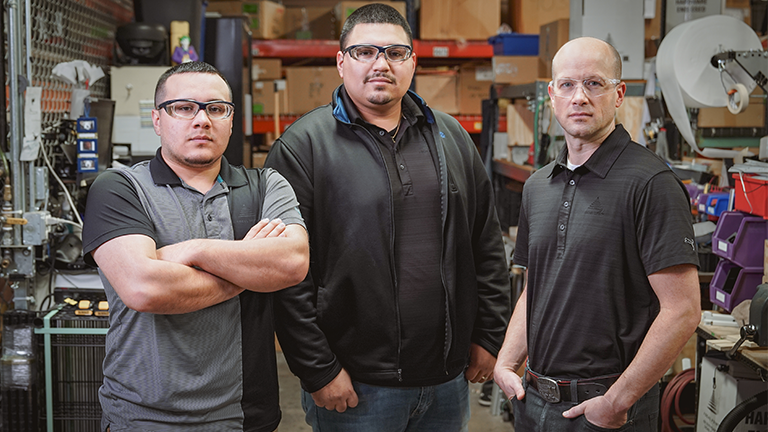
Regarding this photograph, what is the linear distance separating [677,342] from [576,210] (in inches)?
14.8

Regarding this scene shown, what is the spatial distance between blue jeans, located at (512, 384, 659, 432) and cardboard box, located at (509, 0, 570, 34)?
16.7ft

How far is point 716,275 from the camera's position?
3.00 meters

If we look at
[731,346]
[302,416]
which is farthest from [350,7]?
[731,346]

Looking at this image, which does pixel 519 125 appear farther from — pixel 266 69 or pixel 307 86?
pixel 266 69

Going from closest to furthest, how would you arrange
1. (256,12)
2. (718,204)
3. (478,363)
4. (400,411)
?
(400,411) < (478,363) < (718,204) < (256,12)

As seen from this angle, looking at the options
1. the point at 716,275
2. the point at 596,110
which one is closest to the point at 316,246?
the point at 596,110

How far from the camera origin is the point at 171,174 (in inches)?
70.0

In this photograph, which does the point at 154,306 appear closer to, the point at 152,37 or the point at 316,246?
the point at 316,246

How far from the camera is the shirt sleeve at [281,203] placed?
1.82 meters

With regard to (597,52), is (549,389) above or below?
below

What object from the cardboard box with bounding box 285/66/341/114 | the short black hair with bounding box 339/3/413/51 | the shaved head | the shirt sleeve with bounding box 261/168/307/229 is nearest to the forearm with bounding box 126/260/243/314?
the shirt sleeve with bounding box 261/168/307/229

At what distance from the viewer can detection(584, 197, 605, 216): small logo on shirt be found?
1684 millimetres

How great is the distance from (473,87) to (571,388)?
5478 mm

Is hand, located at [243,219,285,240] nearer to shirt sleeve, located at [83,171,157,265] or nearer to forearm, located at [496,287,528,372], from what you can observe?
shirt sleeve, located at [83,171,157,265]
